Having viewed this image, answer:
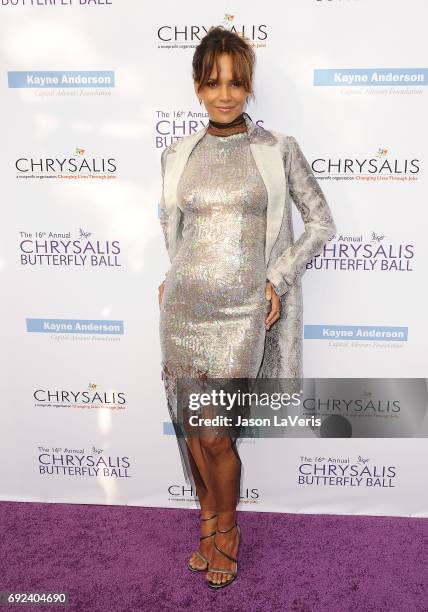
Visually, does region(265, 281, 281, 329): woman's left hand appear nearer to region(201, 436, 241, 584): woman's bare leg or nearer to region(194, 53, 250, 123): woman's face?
region(201, 436, 241, 584): woman's bare leg

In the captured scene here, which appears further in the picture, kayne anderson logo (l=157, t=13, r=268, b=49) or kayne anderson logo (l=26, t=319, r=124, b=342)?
kayne anderson logo (l=26, t=319, r=124, b=342)

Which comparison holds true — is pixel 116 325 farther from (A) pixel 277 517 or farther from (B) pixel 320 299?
(A) pixel 277 517

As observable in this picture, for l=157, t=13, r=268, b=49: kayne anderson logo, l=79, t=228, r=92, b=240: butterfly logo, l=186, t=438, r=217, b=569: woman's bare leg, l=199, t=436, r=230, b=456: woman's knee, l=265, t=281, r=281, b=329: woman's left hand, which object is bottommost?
l=186, t=438, r=217, b=569: woman's bare leg

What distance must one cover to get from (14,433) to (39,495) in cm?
37

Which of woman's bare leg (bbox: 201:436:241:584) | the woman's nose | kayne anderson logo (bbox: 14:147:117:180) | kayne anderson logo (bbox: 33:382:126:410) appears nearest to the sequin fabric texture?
the woman's nose

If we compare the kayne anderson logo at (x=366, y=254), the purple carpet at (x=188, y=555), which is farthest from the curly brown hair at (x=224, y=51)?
the purple carpet at (x=188, y=555)

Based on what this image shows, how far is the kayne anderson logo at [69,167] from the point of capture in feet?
9.13

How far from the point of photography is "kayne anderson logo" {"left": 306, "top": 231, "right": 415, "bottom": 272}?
2.77 meters

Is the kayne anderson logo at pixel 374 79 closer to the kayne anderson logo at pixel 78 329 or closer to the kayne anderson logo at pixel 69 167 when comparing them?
the kayne anderson logo at pixel 69 167

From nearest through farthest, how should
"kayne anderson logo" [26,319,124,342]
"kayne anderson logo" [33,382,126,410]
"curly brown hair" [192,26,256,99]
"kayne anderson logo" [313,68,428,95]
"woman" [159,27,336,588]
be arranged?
"curly brown hair" [192,26,256,99], "woman" [159,27,336,588], "kayne anderson logo" [313,68,428,95], "kayne anderson logo" [26,319,124,342], "kayne anderson logo" [33,382,126,410]

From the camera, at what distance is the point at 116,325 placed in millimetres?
2988

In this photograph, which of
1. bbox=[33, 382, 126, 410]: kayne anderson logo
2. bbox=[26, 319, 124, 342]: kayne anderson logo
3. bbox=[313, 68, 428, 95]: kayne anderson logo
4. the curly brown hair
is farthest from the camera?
bbox=[33, 382, 126, 410]: kayne anderson logo

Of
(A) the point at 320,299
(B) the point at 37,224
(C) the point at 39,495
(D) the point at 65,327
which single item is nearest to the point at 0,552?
(C) the point at 39,495

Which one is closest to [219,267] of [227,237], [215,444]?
[227,237]
